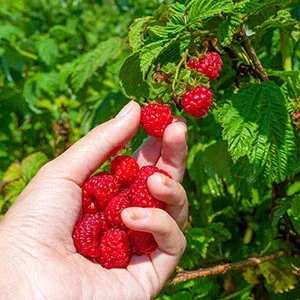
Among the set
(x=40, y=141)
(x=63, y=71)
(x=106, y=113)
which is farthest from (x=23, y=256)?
(x=40, y=141)

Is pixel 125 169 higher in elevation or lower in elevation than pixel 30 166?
higher

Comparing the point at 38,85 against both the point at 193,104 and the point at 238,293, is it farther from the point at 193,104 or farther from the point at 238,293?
the point at 193,104

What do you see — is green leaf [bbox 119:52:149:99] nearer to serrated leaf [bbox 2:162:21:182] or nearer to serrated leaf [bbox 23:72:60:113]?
serrated leaf [bbox 2:162:21:182]

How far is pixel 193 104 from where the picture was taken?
146 centimetres

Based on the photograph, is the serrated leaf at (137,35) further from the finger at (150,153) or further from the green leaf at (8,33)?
the green leaf at (8,33)

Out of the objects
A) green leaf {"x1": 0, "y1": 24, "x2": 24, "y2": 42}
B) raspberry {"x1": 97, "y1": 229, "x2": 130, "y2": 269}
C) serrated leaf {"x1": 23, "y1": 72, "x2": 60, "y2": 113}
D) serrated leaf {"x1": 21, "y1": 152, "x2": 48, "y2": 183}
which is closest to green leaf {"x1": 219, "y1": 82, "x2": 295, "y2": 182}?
raspberry {"x1": 97, "y1": 229, "x2": 130, "y2": 269}

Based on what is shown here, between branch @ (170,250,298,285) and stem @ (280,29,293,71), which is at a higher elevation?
stem @ (280,29,293,71)

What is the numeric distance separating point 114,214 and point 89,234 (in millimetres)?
74

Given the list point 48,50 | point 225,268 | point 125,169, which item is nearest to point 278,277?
point 225,268

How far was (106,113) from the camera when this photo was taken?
8.27ft

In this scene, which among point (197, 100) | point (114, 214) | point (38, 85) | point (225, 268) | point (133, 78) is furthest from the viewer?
Result: point (38, 85)

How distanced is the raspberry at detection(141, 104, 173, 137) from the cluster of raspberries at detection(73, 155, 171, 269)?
10 cm

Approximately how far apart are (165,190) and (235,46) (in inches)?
16.6

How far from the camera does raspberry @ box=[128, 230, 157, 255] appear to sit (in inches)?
62.8
